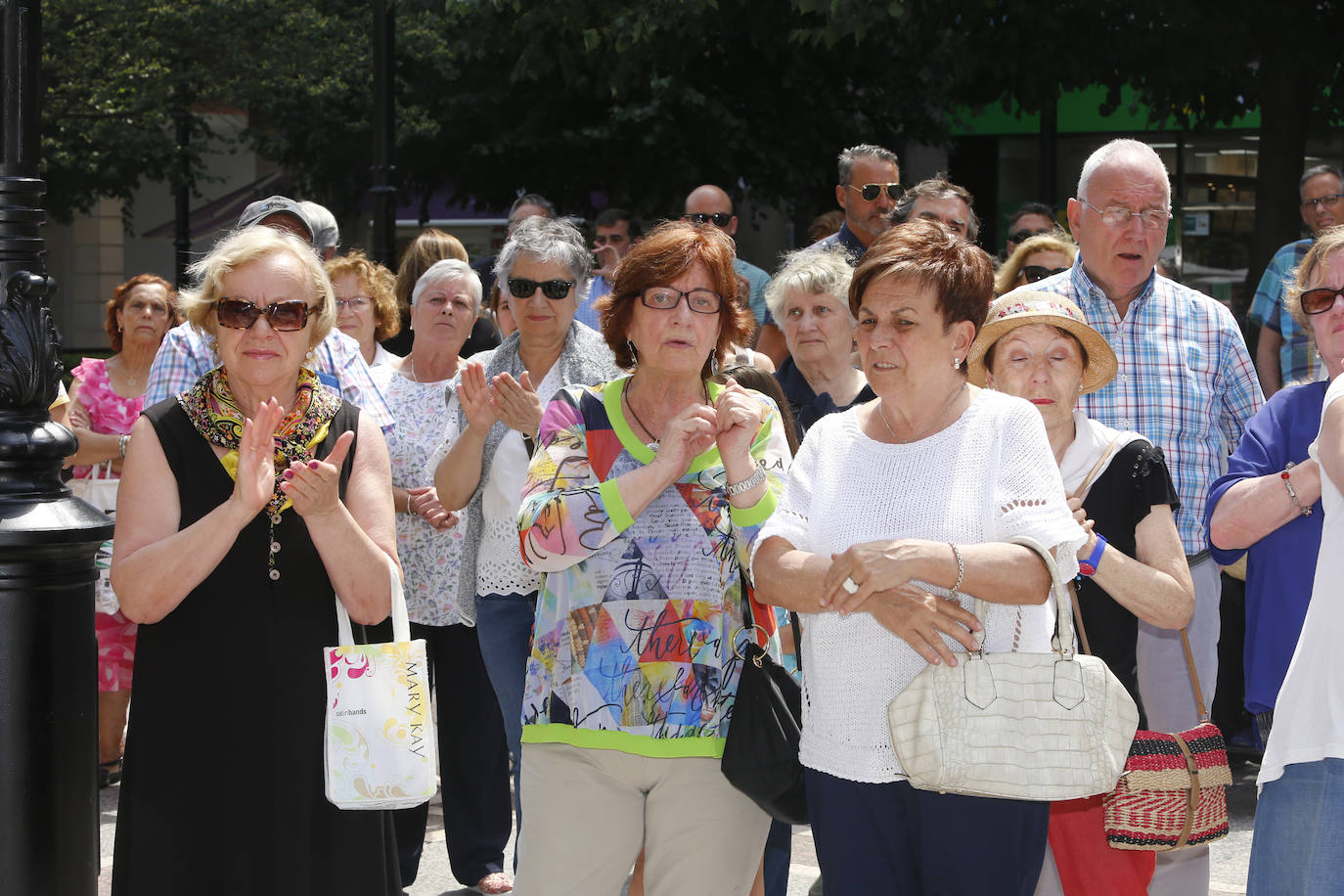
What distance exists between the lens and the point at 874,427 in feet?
11.1

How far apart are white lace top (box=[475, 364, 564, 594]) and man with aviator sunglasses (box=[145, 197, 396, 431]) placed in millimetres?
403

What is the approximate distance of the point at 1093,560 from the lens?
12.4 ft

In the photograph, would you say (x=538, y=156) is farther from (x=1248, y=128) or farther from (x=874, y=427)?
(x=874, y=427)

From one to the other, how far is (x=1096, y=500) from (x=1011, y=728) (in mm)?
1251

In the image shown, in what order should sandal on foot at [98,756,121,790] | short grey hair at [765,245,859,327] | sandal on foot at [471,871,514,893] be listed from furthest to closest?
sandal on foot at [98,756,121,790] → short grey hair at [765,245,859,327] → sandal on foot at [471,871,514,893]

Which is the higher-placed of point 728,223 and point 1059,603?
point 728,223

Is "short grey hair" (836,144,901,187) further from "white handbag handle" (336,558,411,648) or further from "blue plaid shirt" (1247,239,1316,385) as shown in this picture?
"white handbag handle" (336,558,411,648)

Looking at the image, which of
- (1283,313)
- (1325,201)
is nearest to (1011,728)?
(1283,313)

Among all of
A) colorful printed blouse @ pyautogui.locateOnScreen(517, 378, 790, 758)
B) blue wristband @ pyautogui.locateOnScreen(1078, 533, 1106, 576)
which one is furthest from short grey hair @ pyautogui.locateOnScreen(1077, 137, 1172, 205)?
colorful printed blouse @ pyautogui.locateOnScreen(517, 378, 790, 758)

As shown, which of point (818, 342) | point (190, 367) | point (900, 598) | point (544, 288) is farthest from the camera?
point (818, 342)

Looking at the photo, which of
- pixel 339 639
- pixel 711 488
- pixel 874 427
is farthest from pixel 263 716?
pixel 874 427

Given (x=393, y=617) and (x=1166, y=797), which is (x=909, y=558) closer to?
(x=393, y=617)

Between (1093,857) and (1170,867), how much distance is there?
0.53 metres

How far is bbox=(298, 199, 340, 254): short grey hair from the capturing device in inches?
225
